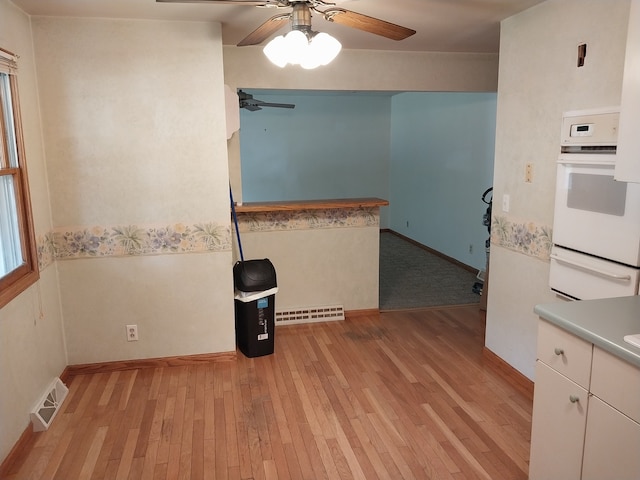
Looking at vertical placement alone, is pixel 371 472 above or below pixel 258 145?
below

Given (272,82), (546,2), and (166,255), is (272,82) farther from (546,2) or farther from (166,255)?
(546,2)

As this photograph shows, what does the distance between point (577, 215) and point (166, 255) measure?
2.50m

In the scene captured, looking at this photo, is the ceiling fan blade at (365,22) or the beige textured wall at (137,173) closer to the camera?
the ceiling fan blade at (365,22)

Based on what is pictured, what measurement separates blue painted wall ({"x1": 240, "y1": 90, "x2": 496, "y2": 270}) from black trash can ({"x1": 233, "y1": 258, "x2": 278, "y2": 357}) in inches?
143

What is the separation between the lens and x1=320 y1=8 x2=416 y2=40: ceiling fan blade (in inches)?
81.5

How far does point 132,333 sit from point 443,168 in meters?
4.76

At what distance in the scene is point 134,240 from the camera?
3.27 meters

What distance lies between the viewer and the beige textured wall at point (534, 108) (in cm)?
239

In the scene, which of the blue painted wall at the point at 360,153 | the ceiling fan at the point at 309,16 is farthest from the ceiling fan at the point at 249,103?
the ceiling fan at the point at 309,16

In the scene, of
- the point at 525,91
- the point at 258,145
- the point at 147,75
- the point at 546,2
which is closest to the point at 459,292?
the point at 525,91

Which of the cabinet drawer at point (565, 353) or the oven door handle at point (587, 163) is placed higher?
the oven door handle at point (587, 163)

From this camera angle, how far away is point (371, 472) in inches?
91.0

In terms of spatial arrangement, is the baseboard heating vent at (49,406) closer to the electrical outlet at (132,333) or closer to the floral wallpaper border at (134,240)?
the electrical outlet at (132,333)

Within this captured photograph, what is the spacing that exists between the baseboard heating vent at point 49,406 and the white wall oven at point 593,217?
2.90m
